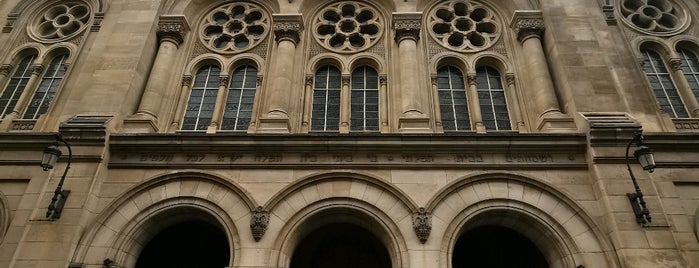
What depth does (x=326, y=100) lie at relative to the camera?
14.1 meters

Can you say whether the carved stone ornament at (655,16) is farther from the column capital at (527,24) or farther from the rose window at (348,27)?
the rose window at (348,27)

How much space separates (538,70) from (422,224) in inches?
249

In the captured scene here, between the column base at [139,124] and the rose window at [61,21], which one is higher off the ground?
the rose window at [61,21]

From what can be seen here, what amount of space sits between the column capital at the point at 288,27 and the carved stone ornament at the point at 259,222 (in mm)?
6235

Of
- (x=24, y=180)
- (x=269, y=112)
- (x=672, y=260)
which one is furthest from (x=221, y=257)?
(x=672, y=260)

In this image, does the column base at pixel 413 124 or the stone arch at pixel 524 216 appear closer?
the stone arch at pixel 524 216

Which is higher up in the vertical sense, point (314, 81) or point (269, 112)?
point (314, 81)

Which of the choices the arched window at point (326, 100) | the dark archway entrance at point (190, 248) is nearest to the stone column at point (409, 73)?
the arched window at point (326, 100)

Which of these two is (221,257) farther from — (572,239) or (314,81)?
(572,239)

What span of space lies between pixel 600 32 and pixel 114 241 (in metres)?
14.7

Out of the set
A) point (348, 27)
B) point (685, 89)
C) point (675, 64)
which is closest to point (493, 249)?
point (685, 89)

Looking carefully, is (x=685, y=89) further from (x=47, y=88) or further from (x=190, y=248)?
(x=47, y=88)

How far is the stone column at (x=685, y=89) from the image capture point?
523 inches

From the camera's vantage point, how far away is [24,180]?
38.5 ft
